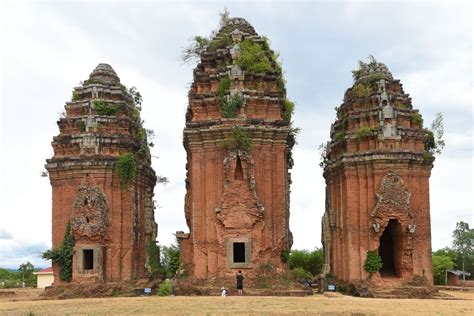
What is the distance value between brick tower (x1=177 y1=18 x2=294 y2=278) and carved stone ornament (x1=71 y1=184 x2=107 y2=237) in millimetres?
4082

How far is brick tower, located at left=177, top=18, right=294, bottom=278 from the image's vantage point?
88.5 ft

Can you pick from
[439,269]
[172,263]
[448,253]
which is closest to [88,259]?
[172,263]

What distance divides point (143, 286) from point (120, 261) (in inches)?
65.2

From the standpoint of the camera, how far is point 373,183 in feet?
98.4

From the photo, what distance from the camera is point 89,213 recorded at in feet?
96.9

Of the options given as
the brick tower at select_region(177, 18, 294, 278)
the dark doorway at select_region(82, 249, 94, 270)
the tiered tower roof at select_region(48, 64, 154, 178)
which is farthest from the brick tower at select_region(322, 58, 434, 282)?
the dark doorway at select_region(82, 249, 94, 270)

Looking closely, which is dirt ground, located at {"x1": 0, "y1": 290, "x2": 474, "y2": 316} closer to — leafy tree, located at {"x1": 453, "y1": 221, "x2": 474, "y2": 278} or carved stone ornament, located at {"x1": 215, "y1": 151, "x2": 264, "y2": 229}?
carved stone ornament, located at {"x1": 215, "y1": 151, "x2": 264, "y2": 229}

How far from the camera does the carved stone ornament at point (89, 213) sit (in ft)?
96.1

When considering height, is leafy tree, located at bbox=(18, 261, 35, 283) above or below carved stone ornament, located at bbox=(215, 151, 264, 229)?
below

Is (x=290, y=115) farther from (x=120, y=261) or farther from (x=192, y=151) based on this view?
(x=120, y=261)

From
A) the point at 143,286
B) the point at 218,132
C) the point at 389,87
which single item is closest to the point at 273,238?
the point at 218,132

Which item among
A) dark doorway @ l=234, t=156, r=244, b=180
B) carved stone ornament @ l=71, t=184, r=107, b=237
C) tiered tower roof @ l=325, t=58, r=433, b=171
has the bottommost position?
carved stone ornament @ l=71, t=184, r=107, b=237

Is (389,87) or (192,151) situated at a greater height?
(389,87)

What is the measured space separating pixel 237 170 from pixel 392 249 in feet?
34.6
